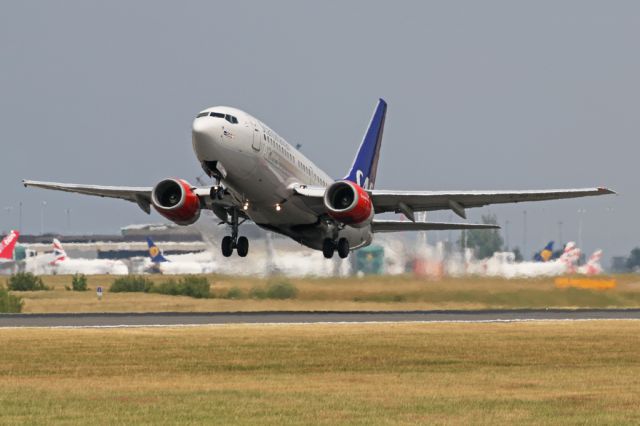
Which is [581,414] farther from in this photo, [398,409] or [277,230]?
[277,230]

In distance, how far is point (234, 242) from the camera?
48.6 meters

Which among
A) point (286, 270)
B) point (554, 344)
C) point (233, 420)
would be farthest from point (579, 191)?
point (233, 420)

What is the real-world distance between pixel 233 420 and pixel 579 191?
2718 centimetres

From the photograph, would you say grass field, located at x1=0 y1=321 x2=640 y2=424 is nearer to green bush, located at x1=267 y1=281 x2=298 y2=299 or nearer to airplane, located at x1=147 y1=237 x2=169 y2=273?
green bush, located at x1=267 y1=281 x2=298 y2=299

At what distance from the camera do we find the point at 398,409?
77.8 feet

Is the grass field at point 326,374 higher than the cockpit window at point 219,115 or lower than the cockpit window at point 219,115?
lower

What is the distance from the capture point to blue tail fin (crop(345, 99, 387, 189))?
59.4 metres

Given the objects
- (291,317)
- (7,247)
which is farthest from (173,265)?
(291,317)

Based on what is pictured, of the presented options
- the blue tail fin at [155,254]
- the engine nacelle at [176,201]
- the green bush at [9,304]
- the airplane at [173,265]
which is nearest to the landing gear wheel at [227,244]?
the engine nacelle at [176,201]

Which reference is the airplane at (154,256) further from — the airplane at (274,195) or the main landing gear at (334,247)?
the main landing gear at (334,247)

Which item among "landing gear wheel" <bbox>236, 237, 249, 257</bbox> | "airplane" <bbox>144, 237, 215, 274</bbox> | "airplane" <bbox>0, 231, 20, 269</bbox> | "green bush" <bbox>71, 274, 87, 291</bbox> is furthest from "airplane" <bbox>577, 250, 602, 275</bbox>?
"airplane" <bbox>0, 231, 20, 269</bbox>

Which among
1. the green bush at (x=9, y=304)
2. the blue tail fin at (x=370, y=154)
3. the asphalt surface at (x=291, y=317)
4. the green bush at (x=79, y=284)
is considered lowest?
the asphalt surface at (x=291, y=317)

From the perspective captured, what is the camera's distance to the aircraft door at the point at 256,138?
41.8 meters

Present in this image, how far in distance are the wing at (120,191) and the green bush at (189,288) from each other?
690 inches
